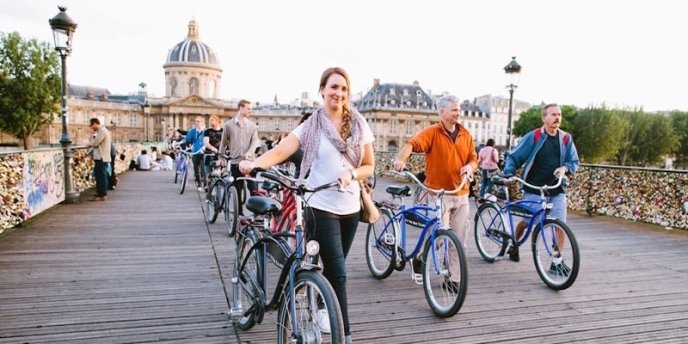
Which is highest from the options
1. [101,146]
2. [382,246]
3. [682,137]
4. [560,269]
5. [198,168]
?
[682,137]

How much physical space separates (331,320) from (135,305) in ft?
9.19

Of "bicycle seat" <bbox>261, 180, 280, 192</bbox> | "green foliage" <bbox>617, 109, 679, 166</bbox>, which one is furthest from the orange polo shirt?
"green foliage" <bbox>617, 109, 679, 166</bbox>

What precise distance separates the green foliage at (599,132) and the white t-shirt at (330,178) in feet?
187

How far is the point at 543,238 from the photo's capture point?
5.64m

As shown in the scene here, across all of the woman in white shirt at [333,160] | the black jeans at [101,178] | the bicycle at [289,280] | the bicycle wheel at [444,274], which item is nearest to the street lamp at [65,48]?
the black jeans at [101,178]

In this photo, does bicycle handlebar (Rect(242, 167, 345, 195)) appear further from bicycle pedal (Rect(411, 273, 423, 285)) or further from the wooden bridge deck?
bicycle pedal (Rect(411, 273, 423, 285))

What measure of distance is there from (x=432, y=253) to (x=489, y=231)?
2431 millimetres

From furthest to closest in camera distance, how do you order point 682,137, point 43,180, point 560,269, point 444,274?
point 682,137 < point 43,180 < point 560,269 < point 444,274

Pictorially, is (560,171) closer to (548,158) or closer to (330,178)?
(548,158)

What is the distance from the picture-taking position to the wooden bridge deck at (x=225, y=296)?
13.5 ft

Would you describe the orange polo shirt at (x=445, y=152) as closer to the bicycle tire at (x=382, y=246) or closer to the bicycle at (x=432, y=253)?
the bicycle at (x=432, y=253)

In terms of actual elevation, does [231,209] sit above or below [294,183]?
below

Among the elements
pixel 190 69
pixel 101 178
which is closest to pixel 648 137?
pixel 101 178

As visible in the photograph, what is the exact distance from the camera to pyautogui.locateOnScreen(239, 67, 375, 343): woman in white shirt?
3.24 meters
